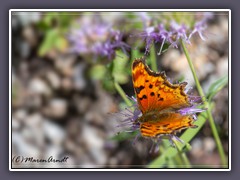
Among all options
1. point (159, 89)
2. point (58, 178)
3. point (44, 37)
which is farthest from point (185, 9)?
point (44, 37)

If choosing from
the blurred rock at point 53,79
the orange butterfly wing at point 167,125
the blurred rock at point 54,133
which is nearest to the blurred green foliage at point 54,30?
the blurred rock at point 53,79

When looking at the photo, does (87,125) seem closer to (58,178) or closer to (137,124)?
(58,178)

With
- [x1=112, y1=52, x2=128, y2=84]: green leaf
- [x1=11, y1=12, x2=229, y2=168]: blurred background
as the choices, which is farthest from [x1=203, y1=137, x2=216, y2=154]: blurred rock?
[x1=112, y1=52, x2=128, y2=84]: green leaf

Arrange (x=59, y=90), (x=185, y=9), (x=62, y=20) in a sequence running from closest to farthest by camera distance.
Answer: (x=185, y=9)
(x=62, y=20)
(x=59, y=90)

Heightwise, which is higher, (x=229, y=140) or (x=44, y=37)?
(x=44, y=37)

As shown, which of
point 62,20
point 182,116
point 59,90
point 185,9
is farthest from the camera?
point 59,90

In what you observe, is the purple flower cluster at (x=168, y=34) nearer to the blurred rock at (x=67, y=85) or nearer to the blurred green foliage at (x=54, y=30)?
the blurred green foliage at (x=54, y=30)
